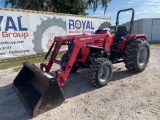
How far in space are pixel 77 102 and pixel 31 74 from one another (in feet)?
5.26

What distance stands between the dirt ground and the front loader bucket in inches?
6.6

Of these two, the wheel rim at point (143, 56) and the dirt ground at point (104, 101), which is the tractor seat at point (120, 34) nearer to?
the wheel rim at point (143, 56)

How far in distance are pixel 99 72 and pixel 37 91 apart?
5.44 feet

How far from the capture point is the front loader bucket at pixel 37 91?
329 centimetres

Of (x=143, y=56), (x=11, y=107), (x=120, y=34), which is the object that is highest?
(x=120, y=34)

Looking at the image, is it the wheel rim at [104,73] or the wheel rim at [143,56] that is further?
the wheel rim at [143,56]

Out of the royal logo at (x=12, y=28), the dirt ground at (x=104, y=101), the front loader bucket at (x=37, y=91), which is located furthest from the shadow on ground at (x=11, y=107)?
the royal logo at (x=12, y=28)

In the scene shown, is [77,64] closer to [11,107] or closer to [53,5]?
[11,107]

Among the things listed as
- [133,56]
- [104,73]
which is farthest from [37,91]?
[133,56]

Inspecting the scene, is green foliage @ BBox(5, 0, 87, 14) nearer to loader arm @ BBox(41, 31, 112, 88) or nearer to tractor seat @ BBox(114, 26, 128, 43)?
tractor seat @ BBox(114, 26, 128, 43)

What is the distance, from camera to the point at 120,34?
6.11 m

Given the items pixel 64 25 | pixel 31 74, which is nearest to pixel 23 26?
pixel 64 25

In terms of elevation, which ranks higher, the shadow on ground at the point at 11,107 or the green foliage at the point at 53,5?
the green foliage at the point at 53,5

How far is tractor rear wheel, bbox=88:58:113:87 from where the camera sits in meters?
4.38
